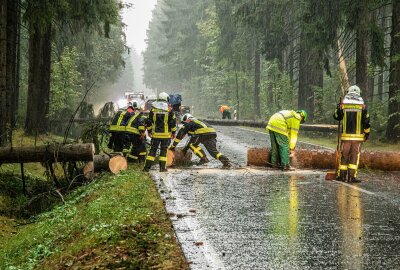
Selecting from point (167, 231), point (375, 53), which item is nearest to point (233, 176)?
point (167, 231)

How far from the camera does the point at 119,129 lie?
13.5m

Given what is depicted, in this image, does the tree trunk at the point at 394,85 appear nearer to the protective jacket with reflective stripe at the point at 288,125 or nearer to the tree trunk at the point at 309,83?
the tree trunk at the point at 309,83

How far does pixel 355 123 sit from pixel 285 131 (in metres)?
2.08

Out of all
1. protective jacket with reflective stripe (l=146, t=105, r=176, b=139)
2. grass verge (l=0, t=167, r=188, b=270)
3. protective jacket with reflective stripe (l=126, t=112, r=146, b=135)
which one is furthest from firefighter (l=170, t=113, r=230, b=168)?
grass verge (l=0, t=167, r=188, b=270)

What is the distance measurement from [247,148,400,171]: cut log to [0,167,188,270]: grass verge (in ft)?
15.7

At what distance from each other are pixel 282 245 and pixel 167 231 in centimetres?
142

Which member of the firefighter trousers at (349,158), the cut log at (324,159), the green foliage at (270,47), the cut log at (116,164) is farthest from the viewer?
the green foliage at (270,47)

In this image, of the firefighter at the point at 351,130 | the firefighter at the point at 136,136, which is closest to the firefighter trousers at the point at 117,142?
the firefighter at the point at 136,136

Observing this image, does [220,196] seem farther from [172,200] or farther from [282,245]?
[282,245]

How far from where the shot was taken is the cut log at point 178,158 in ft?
44.5

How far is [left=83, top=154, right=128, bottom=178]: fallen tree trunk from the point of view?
11.9 metres

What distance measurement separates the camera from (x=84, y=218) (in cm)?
726

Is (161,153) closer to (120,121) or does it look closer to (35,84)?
(120,121)

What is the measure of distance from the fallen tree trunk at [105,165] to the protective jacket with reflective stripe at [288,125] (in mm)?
3799
